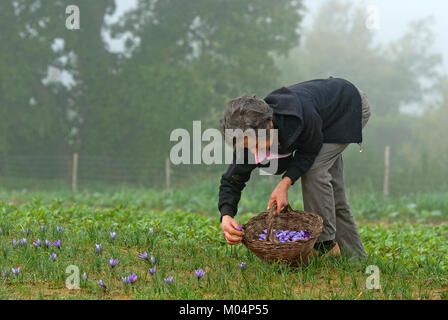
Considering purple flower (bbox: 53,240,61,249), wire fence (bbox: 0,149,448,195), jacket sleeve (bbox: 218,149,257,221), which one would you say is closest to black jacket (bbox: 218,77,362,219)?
jacket sleeve (bbox: 218,149,257,221)

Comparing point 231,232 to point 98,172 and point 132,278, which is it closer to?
point 132,278

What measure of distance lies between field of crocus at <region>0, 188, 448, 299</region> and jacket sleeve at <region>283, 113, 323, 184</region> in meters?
0.65

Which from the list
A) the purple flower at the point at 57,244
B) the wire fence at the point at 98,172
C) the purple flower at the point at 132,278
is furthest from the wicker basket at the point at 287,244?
the wire fence at the point at 98,172

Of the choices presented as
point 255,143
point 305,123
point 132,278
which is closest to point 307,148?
point 305,123

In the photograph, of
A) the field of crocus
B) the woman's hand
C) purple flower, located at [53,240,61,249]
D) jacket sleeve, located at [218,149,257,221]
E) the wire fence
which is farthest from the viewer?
the wire fence

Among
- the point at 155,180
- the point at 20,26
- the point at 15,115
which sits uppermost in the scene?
the point at 20,26

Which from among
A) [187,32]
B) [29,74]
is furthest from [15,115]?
[187,32]

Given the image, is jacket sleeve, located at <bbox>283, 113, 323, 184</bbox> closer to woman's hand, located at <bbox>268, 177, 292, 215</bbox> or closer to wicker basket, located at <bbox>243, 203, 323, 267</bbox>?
woman's hand, located at <bbox>268, 177, 292, 215</bbox>

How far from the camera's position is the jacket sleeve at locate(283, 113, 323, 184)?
11.2 ft

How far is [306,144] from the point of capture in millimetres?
3469

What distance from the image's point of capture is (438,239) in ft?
18.4
